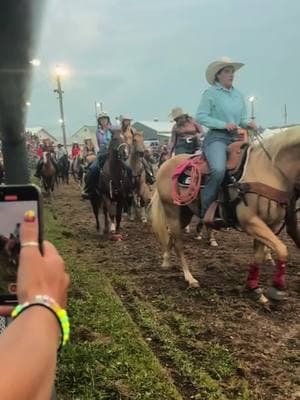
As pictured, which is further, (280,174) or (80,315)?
(280,174)

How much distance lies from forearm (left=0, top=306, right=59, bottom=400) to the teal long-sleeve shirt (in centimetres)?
533

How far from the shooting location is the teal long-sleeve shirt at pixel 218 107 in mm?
6141

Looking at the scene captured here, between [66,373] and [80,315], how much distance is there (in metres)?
1.31

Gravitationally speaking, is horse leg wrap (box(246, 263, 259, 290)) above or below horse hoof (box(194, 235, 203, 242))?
above

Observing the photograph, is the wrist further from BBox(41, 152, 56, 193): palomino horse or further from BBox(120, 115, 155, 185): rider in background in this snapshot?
BBox(41, 152, 56, 193): palomino horse

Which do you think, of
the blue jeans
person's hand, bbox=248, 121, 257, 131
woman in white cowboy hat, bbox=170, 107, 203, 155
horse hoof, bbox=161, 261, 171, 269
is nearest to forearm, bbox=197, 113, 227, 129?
the blue jeans

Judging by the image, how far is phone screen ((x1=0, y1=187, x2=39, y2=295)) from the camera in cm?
136

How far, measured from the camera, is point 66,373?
3.43 metres

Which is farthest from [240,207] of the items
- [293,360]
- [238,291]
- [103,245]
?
[103,245]

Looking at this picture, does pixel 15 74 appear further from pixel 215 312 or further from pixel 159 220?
pixel 159 220


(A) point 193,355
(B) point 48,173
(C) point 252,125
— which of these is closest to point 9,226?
(A) point 193,355

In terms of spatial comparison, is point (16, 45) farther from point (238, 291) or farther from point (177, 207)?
point (177, 207)

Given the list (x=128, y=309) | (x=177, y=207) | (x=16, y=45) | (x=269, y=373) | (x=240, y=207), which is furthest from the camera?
(x=177, y=207)

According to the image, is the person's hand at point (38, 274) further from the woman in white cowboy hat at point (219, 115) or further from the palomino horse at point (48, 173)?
the palomino horse at point (48, 173)
